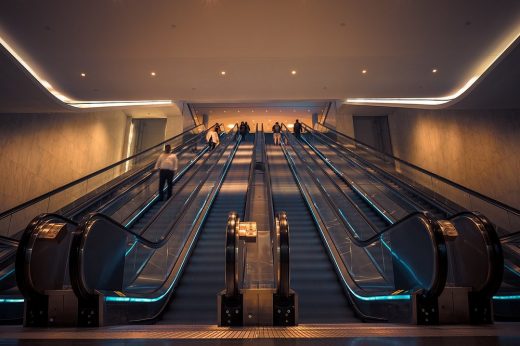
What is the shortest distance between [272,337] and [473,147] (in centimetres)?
1186

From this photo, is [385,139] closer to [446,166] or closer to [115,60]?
[446,166]

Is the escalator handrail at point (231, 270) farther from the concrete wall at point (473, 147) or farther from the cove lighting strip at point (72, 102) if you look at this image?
the concrete wall at point (473, 147)

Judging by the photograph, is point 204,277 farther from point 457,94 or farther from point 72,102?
point 457,94

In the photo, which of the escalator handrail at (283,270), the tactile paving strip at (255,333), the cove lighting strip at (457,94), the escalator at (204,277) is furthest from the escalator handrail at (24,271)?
the cove lighting strip at (457,94)

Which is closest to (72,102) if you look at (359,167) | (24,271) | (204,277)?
(359,167)

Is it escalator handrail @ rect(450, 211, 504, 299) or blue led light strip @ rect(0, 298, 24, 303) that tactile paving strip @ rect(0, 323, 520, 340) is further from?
blue led light strip @ rect(0, 298, 24, 303)

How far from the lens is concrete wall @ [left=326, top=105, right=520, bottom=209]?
33.9ft

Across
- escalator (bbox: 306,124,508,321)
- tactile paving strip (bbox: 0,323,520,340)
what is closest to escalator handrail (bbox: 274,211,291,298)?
tactile paving strip (bbox: 0,323,520,340)

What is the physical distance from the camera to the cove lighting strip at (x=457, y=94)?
28.2 feet

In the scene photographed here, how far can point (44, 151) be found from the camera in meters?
11.3

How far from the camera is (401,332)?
2467 mm

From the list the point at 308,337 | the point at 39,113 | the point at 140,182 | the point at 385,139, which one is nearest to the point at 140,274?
the point at 308,337

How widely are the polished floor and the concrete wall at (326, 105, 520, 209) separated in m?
9.58

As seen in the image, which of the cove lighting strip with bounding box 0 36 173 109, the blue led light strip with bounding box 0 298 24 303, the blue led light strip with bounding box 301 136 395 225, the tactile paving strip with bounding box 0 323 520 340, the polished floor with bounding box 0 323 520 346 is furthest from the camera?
the cove lighting strip with bounding box 0 36 173 109
